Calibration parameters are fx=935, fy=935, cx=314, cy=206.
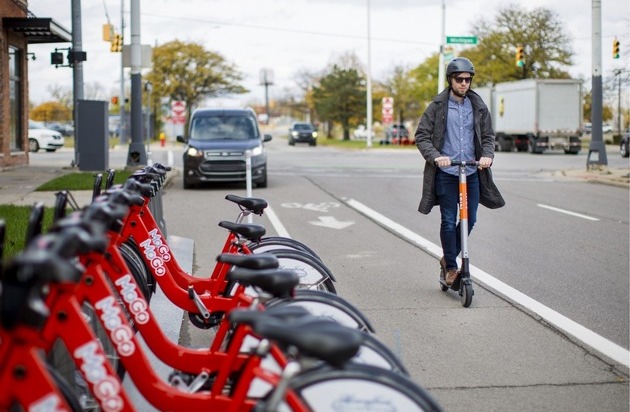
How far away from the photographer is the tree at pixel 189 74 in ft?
243

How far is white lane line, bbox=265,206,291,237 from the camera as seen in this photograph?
12.8 metres

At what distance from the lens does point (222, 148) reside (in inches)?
832

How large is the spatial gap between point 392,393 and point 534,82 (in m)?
46.2

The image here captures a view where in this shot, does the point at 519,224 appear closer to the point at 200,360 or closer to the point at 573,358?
the point at 573,358

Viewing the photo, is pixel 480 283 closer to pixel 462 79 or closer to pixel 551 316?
pixel 551 316

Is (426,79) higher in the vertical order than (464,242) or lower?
higher

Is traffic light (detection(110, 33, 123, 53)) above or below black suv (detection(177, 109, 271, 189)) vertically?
above

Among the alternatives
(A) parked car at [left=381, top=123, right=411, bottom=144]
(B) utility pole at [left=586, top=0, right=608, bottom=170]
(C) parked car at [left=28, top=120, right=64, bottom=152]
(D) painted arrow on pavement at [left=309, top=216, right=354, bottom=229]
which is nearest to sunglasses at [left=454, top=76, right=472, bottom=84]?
(D) painted arrow on pavement at [left=309, top=216, right=354, bottom=229]

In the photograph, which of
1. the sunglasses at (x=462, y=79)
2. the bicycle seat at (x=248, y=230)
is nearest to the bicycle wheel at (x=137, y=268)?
the bicycle seat at (x=248, y=230)

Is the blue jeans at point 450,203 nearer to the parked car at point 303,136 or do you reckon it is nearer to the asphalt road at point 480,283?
the asphalt road at point 480,283

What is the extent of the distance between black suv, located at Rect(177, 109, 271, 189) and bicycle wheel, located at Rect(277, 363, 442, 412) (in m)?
17.1

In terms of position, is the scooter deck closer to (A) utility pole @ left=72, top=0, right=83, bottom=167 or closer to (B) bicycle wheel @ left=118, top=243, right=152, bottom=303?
(B) bicycle wheel @ left=118, top=243, right=152, bottom=303

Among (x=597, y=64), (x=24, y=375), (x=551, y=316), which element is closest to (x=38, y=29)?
(x=597, y=64)

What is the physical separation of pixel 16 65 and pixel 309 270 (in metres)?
23.0
